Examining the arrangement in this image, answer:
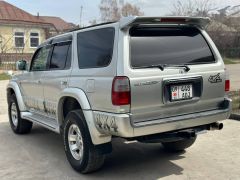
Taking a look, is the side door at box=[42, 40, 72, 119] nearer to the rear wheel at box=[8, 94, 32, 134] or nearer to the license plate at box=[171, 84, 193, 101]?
the rear wheel at box=[8, 94, 32, 134]

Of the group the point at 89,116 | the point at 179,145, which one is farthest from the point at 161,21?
the point at 179,145

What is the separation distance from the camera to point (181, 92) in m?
4.68

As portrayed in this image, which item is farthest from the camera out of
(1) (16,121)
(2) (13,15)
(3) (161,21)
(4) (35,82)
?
(2) (13,15)

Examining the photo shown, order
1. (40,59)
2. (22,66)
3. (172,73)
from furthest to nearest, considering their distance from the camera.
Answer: (22,66) < (40,59) < (172,73)

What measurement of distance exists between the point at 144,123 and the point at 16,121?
410 centimetres

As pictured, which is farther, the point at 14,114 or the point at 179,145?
the point at 14,114

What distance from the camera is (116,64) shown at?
4.44 meters

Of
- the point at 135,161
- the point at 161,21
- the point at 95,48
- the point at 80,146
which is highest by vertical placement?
the point at 161,21

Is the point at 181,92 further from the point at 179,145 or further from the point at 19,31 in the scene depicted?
the point at 19,31

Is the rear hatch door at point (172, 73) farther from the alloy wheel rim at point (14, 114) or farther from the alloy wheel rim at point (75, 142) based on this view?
the alloy wheel rim at point (14, 114)

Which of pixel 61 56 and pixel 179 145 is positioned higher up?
pixel 61 56

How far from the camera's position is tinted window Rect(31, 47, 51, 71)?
6.54 metres

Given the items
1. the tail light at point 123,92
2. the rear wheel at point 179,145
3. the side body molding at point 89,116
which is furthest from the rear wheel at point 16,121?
the tail light at point 123,92

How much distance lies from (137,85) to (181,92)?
0.64m
